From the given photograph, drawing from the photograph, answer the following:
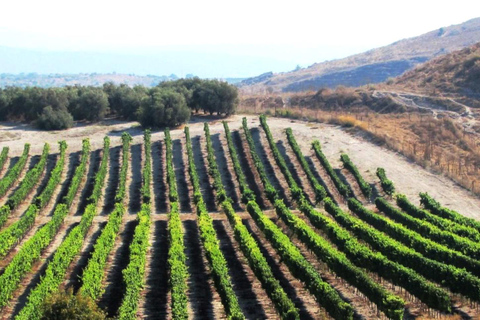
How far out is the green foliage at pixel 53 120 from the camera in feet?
189

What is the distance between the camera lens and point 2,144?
2012 inches

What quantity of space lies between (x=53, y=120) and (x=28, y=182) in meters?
20.4

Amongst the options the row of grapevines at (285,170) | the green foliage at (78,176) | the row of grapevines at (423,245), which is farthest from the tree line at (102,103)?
the row of grapevines at (423,245)

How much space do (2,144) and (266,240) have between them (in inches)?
1371

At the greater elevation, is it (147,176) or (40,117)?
(40,117)

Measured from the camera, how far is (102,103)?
6281 cm

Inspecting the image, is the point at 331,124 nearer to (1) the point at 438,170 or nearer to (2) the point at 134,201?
(1) the point at 438,170

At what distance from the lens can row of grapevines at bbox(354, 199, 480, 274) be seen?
22.4 metres

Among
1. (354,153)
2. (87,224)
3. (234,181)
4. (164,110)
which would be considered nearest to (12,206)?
(87,224)

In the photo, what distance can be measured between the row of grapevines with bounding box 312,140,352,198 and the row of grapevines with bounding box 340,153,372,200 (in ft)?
3.66

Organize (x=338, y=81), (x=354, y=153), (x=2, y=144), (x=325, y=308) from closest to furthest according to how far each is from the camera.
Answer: (x=325, y=308)
(x=354, y=153)
(x=2, y=144)
(x=338, y=81)

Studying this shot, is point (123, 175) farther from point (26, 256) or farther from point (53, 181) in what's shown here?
point (26, 256)

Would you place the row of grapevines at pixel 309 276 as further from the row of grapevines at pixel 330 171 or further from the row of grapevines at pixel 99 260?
the row of grapevines at pixel 330 171

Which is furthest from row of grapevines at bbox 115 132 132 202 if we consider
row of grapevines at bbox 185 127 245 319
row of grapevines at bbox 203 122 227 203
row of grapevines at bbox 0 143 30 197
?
row of grapevines at bbox 0 143 30 197
